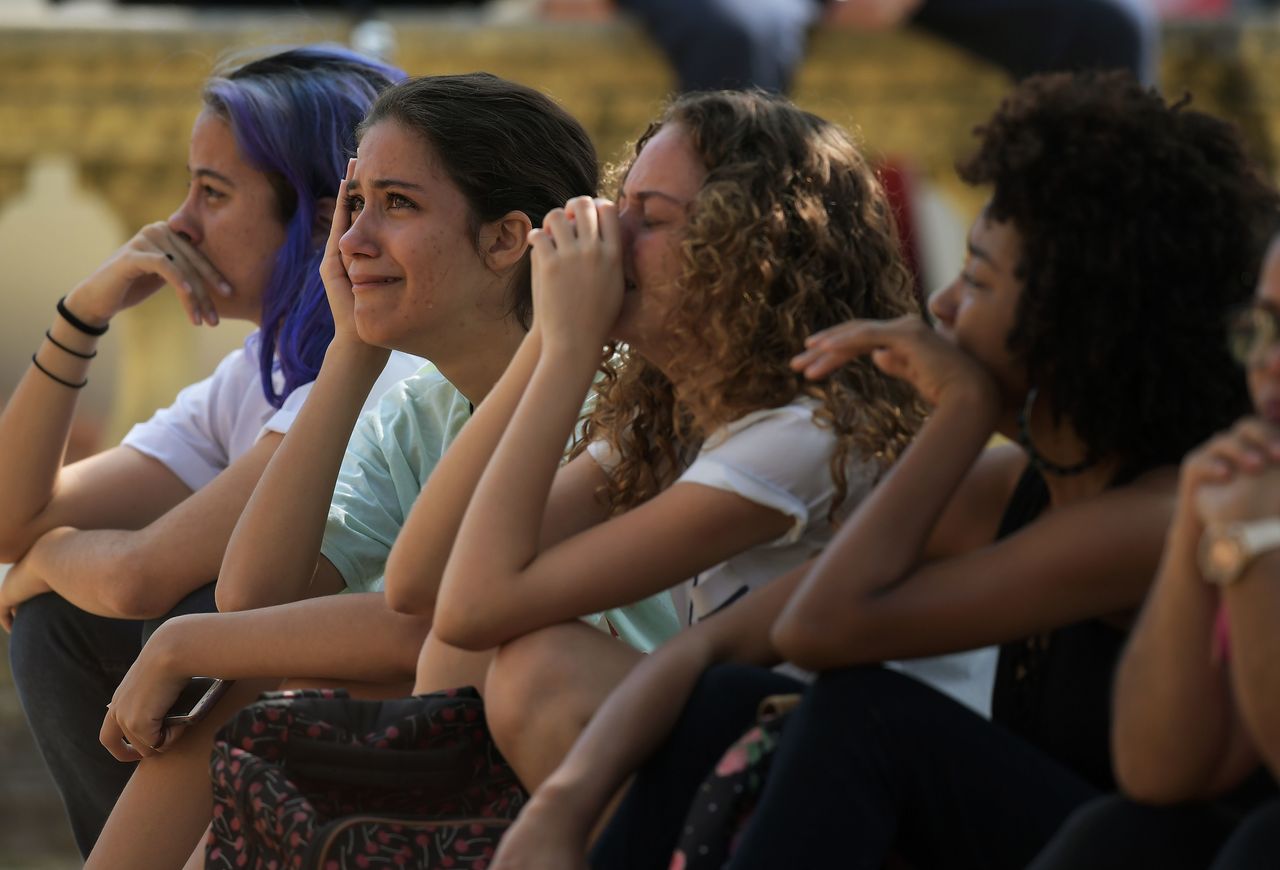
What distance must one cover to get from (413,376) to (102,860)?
0.83m

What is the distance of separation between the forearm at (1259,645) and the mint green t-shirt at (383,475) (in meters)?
1.50

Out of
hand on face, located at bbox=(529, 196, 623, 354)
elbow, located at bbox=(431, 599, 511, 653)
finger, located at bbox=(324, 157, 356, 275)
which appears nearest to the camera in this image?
elbow, located at bbox=(431, 599, 511, 653)

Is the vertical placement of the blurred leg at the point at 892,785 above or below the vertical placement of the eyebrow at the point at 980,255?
below

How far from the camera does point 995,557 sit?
6.48 ft

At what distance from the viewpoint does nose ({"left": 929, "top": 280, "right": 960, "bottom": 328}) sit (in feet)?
7.10

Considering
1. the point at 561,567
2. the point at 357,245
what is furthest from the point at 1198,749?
the point at 357,245

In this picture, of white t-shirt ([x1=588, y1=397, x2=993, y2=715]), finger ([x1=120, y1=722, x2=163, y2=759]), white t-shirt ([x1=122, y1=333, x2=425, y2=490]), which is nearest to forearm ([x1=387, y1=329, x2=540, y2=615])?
white t-shirt ([x1=588, y1=397, x2=993, y2=715])

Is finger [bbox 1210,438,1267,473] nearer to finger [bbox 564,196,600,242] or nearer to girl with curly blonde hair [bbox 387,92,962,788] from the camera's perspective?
girl with curly blonde hair [bbox 387,92,962,788]

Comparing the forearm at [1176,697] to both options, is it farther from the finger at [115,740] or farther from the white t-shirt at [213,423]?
the white t-shirt at [213,423]

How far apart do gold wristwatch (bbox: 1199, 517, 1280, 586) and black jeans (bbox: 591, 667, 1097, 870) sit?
0.31 meters

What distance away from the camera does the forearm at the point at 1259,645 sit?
1.63 meters

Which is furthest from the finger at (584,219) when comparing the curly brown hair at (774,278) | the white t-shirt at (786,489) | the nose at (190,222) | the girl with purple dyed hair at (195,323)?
the nose at (190,222)

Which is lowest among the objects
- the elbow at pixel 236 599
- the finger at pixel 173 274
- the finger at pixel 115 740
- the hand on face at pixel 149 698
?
the finger at pixel 115 740

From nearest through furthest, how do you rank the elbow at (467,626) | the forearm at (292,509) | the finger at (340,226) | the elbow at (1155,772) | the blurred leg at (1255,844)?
the blurred leg at (1255,844) → the elbow at (1155,772) → the elbow at (467,626) → the forearm at (292,509) → the finger at (340,226)
